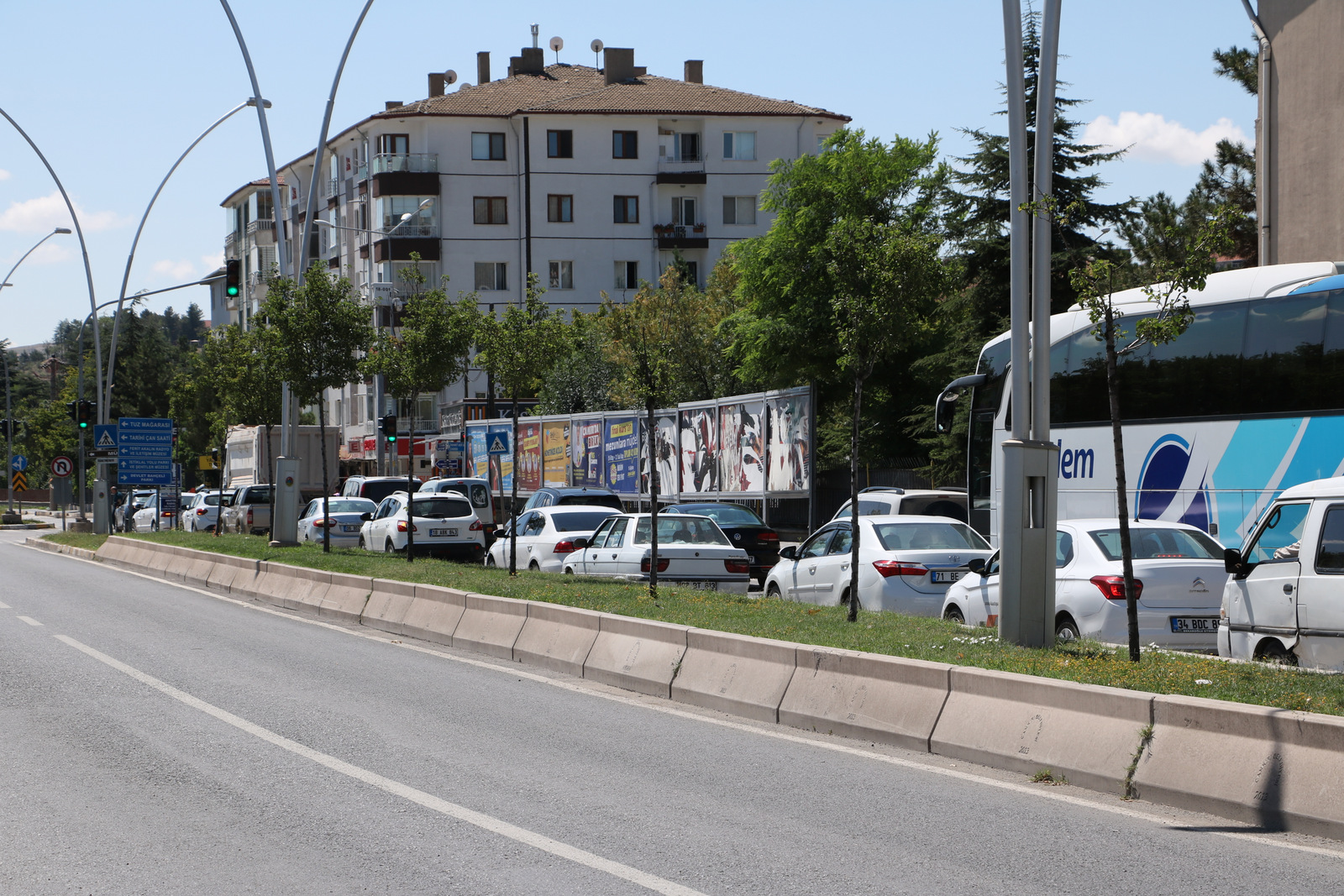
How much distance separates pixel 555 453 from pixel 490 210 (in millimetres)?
32046

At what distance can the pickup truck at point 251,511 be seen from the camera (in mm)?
43031

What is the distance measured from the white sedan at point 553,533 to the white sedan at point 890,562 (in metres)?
5.32

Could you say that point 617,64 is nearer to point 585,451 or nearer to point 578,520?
point 585,451

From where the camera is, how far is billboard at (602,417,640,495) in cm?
4012

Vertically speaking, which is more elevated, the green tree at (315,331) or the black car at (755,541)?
the green tree at (315,331)

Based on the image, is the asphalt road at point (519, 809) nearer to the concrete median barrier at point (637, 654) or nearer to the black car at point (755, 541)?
the concrete median barrier at point (637, 654)

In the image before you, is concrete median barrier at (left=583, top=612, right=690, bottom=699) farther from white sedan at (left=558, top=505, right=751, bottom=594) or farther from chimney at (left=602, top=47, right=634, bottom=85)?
chimney at (left=602, top=47, right=634, bottom=85)

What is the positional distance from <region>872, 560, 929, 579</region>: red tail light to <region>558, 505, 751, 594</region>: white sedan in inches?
144

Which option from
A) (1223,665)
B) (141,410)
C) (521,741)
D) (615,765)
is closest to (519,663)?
(521,741)

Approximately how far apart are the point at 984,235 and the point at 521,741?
36.9 m

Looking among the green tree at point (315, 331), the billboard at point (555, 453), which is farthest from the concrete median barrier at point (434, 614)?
the billboard at point (555, 453)

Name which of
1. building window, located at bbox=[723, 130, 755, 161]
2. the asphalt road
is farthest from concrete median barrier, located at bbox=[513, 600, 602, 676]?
building window, located at bbox=[723, 130, 755, 161]

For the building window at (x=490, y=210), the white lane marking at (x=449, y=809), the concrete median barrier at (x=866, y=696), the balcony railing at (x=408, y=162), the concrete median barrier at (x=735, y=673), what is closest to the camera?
the white lane marking at (x=449, y=809)

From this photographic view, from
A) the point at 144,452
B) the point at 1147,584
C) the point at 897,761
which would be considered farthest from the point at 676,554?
the point at 144,452
